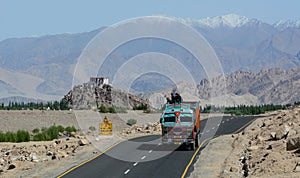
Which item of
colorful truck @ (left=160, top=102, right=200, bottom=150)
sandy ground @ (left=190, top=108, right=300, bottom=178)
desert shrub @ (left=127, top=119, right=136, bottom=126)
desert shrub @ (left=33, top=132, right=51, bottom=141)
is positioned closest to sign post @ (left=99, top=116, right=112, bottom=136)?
sandy ground @ (left=190, top=108, right=300, bottom=178)

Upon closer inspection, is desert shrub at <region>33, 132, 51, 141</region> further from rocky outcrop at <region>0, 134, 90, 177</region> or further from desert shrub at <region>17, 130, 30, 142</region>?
rocky outcrop at <region>0, 134, 90, 177</region>

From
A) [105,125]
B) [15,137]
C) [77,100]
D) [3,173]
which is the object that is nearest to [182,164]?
[3,173]

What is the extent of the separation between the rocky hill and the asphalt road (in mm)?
68861

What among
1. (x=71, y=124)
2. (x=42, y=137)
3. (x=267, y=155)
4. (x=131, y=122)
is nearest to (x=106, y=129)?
(x=42, y=137)

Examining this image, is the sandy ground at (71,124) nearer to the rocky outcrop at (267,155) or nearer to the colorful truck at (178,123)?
the colorful truck at (178,123)

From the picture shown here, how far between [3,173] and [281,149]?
16.0 metres

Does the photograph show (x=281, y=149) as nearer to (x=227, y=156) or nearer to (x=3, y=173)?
(x=227, y=156)

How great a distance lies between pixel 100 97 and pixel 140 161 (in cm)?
8490

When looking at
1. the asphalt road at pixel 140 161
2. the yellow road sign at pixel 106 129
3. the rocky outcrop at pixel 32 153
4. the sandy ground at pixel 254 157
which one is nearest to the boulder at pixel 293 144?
the sandy ground at pixel 254 157

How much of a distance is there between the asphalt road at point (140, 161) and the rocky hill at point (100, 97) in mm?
68861

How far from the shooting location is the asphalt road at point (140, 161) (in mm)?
31031

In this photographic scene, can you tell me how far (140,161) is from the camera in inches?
1414

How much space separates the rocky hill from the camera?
118m

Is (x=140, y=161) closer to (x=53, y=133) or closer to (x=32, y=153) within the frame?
(x=32, y=153)
